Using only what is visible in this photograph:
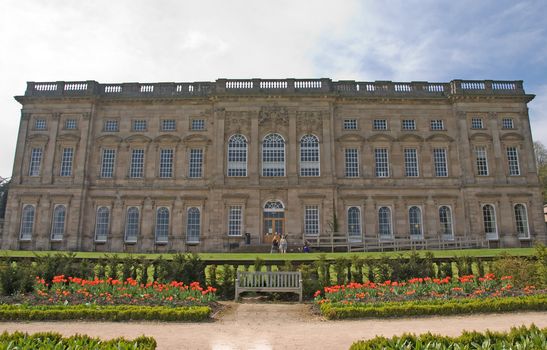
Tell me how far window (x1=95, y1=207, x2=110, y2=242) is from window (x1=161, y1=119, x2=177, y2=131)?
8032mm

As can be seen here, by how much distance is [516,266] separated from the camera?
14.3 meters

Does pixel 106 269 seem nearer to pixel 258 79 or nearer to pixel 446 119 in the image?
pixel 258 79

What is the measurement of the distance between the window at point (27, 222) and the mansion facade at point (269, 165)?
4.5 inches

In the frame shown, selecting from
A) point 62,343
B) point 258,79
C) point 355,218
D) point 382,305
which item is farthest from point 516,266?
point 258,79

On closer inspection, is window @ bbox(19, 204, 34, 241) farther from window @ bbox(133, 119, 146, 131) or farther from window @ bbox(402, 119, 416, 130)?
window @ bbox(402, 119, 416, 130)

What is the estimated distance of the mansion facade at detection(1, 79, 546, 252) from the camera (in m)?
32.1

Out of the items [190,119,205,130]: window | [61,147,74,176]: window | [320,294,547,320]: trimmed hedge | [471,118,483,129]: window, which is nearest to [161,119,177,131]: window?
[190,119,205,130]: window

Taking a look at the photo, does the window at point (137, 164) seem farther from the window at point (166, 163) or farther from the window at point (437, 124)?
Result: the window at point (437, 124)

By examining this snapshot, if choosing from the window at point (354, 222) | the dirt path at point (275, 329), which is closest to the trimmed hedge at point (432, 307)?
the dirt path at point (275, 329)

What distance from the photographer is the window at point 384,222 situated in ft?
106

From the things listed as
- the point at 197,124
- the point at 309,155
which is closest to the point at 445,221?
the point at 309,155

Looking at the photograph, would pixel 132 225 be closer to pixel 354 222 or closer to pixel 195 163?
pixel 195 163

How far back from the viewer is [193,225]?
32656 millimetres

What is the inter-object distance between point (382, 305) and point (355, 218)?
2147 cm
